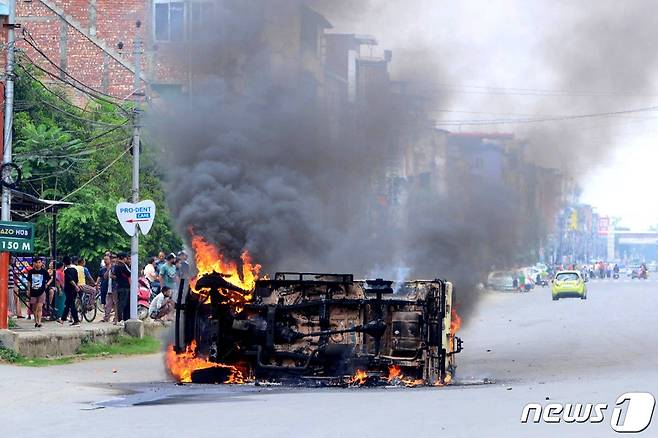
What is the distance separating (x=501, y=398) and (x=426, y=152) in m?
11.7

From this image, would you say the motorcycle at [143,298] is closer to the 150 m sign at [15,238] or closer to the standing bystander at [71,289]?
the standing bystander at [71,289]

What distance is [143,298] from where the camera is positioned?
1120 inches

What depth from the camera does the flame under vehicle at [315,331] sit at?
15961mm

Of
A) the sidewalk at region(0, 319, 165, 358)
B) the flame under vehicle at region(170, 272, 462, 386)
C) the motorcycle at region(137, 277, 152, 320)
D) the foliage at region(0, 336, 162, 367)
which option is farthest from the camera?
the motorcycle at region(137, 277, 152, 320)

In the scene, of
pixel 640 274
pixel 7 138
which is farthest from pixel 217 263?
pixel 640 274

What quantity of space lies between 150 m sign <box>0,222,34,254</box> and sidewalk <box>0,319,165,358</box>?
1307 millimetres

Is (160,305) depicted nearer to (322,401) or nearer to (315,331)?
(315,331)

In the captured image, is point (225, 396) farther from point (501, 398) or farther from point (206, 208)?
point (206, 208)

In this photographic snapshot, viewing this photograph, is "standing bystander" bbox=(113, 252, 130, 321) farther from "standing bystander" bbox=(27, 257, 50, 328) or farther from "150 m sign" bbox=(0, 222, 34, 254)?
"150 m sign" bbox=(0, 222, 34, 254)

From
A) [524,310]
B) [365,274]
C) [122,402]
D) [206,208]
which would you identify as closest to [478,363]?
[365,274]

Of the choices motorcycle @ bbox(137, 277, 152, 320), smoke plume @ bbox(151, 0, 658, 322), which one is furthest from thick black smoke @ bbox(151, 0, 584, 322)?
motorcycle @ bbox(137, 277, 152, 320)

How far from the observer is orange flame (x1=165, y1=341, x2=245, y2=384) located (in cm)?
1634

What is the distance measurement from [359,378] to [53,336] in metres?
7.21

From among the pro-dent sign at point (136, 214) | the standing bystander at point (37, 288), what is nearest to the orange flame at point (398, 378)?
the standing bystander at point (37, 288)
